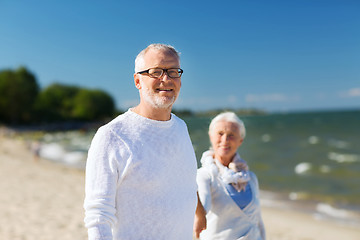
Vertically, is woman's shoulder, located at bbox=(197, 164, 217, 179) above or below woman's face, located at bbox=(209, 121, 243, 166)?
below

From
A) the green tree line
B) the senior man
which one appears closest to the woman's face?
the senior man

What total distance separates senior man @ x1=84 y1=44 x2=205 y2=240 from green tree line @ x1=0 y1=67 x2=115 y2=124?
6111 cm

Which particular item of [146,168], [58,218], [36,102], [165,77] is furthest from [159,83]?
[36,102]

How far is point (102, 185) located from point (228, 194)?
1249 mm

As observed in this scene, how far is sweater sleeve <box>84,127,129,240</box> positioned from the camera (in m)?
1.48

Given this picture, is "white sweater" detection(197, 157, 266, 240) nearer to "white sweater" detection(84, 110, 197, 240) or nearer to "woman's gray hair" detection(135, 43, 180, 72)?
"white sweater" detection(84, 110, 197, 240)

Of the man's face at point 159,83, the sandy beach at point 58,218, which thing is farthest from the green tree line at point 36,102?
the man's face at point 159,83

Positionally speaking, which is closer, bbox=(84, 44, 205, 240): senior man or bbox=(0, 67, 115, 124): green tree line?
bbox=(84, 44, 205, 240): senior man

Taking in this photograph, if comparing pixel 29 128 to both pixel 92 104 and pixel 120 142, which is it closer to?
pixel 92 104

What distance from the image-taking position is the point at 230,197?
2471mm

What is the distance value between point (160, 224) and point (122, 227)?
0.20 meters

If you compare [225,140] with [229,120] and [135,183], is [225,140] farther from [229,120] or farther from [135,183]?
[135,183]

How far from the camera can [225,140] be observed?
8.32 feet

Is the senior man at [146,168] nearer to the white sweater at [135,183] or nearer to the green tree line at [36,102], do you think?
the white sweater at [135,183]
